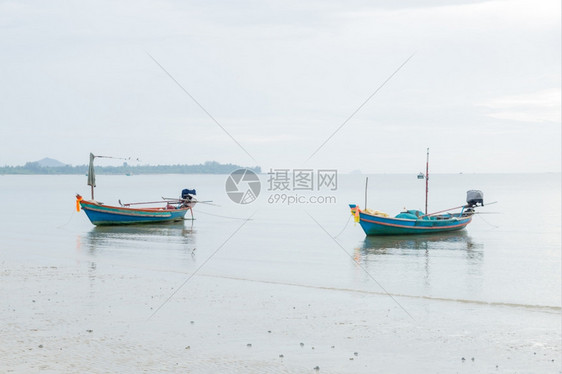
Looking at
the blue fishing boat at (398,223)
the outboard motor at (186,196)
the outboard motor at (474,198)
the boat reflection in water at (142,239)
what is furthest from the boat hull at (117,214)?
the outboard motor at (474,198)

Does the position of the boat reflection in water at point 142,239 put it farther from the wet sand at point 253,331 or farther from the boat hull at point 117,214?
the wet sand at point 253,331

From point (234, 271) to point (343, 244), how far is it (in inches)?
438

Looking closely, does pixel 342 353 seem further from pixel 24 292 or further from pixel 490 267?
pixel 490 267

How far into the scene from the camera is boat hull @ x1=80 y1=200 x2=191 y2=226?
125 feet

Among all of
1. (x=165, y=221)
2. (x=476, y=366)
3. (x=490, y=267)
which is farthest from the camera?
(x=165, y=221)

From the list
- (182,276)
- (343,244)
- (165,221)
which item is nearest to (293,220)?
(165,221)

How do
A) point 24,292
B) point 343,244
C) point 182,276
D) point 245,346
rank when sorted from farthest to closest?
1. point 343,244
2. point 182,276
3. point 24,292
4. point 245,346

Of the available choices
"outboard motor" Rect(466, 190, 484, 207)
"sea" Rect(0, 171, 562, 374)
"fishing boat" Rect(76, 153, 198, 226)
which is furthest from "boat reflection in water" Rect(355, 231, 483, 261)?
"fishing boat" Rect(76, 153, 198, 226)

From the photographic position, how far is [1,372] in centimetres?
945

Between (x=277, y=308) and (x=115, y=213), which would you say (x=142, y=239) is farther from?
(x=277, y=308)

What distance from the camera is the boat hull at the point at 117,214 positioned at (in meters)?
38.2

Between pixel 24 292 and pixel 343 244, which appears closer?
pixel 24 292

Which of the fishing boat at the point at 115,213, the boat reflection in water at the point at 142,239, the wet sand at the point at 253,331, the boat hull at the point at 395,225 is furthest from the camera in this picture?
the fishing boat at the point at 115,213

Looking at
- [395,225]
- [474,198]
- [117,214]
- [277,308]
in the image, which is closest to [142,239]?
[117,214]
